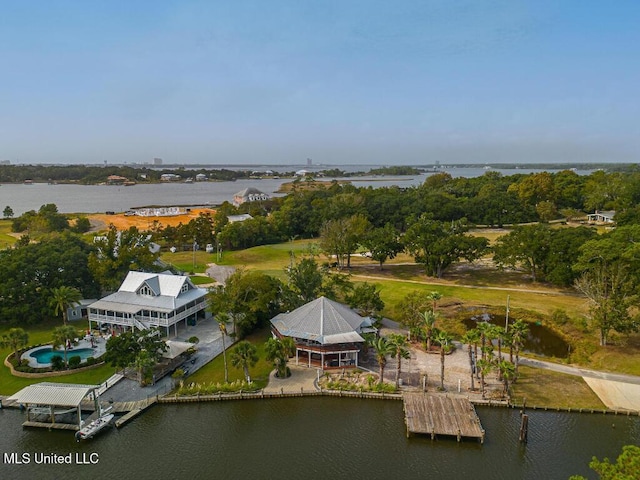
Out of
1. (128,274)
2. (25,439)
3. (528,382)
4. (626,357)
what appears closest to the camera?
(25,439)

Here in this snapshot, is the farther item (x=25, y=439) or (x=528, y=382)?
(x=528, y=382)

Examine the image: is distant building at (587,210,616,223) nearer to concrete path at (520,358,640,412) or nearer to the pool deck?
concrete path at (520,358,640,412)

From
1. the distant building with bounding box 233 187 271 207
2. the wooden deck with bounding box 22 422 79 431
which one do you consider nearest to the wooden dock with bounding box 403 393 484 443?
the wooden deck with bounding box 22 422 79 431

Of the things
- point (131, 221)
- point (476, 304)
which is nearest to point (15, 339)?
point (476, 304)

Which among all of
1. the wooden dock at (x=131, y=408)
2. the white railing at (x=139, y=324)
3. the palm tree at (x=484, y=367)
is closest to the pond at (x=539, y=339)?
the palm tree at (x=484, y=367)

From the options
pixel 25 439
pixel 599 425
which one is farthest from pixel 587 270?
pixel 25 439

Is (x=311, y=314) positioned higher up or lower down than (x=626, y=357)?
higher up

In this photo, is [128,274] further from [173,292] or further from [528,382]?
[528,382]

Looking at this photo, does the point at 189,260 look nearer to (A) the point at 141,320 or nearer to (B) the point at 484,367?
(A) the point at 141,320
